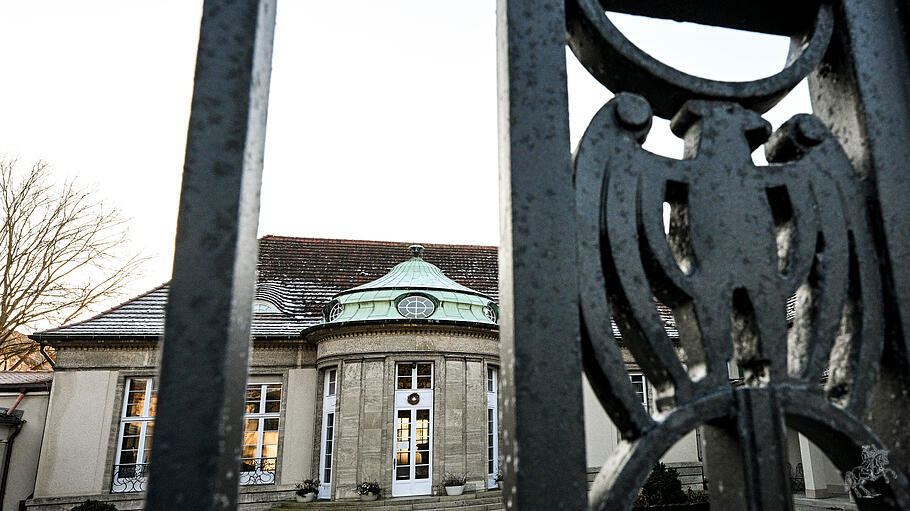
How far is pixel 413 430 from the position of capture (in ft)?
46.2

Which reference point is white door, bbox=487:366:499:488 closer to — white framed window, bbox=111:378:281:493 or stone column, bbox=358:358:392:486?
stone column, bbox=358:358:392:486

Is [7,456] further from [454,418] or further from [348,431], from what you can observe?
[454,418]

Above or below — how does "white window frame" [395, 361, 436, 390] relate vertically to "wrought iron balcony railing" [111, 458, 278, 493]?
above

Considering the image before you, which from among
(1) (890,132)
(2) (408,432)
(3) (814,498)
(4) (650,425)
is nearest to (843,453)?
(4) (650,425)

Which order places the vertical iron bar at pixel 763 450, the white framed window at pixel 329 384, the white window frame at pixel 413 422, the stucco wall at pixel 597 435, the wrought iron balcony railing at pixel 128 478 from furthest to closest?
the stucco wall at pixel 597 435
the white framed window at pixel 329 384
the wrought iron balcony railing at pixel 128 478
the white window frame at pixel 413 422
the vertical iron bar at pixel 763 450

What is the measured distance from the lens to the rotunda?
539 inches

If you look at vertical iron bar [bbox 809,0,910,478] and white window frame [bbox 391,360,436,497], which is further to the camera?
white window frame [bbox 391,360,436,497]

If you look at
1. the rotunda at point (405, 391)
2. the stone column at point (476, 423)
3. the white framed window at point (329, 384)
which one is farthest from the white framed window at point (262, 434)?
the stone column at point (476, 423)

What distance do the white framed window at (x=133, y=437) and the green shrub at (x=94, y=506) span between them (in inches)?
37.6

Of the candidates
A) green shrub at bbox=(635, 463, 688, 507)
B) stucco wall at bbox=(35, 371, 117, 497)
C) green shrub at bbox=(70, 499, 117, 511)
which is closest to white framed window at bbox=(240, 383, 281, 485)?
green shrub at bbox=(70, 499, 117, 511)

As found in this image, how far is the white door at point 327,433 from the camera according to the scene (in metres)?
14.1

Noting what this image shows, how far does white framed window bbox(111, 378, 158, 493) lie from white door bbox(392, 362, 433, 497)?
5.68 meters

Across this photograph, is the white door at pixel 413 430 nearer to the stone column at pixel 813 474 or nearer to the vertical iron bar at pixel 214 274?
the stone column at pixel 813 474

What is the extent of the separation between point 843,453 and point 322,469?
48.4 ft
